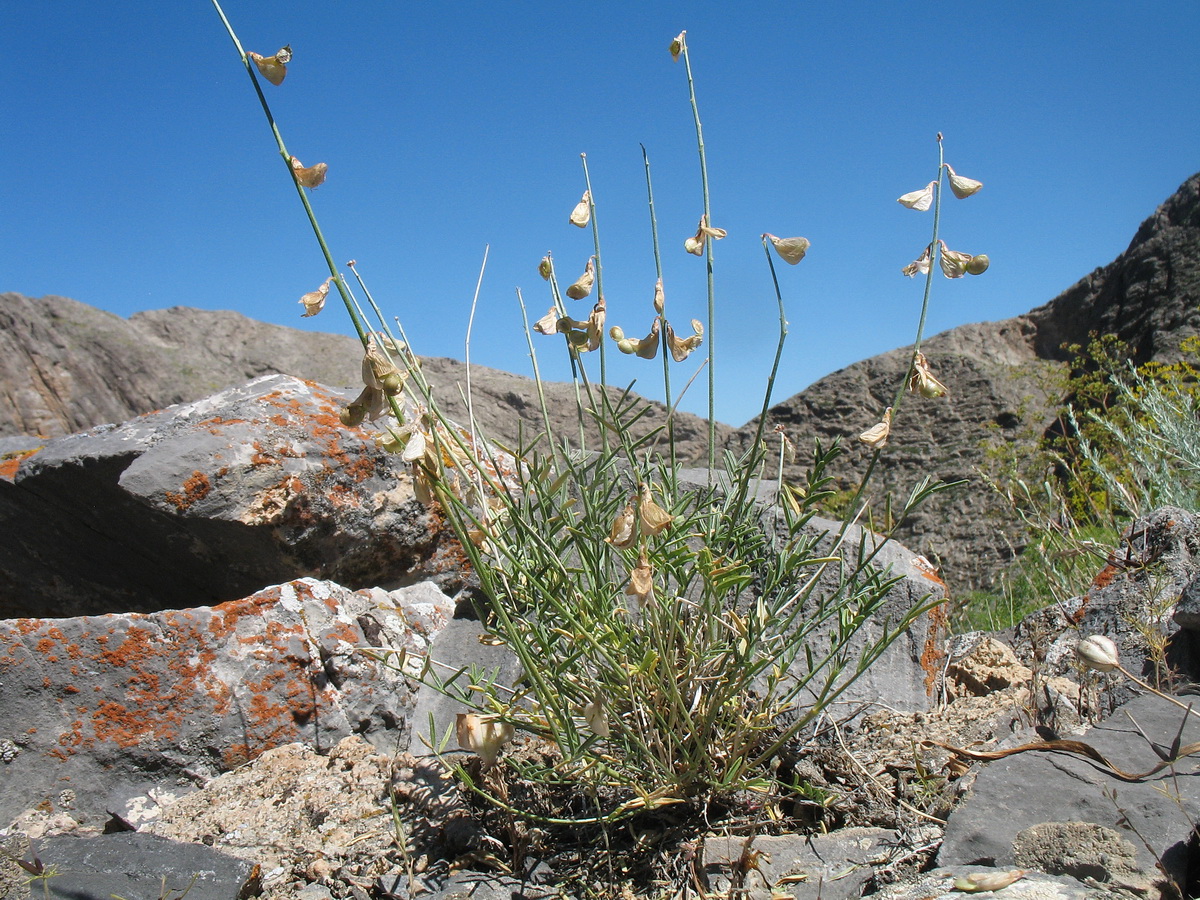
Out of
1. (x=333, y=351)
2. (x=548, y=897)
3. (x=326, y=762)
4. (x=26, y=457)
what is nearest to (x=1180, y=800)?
(x=548, y=897)

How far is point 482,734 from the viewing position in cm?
138

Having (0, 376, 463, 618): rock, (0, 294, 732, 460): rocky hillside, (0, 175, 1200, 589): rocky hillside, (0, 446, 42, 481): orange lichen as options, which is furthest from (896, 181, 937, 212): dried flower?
(0, 294, 732, 460): rocky hillside

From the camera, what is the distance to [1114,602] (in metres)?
2.23

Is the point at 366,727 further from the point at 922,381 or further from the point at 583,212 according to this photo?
the point at 922,381

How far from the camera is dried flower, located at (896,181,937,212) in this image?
1.44 m

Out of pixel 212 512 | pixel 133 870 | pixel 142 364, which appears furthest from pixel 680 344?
pixel 142 364

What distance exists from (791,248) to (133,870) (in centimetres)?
166

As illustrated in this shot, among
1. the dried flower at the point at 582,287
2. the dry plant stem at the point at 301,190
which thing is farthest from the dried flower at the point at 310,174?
the dried flower at the point at 582,287

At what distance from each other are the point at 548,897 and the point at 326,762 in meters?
0.84

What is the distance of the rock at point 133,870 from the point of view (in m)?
1.41

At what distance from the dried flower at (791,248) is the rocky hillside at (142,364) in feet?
16.8

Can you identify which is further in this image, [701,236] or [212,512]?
[212,512]

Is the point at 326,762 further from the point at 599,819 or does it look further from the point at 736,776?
the point at 736,776

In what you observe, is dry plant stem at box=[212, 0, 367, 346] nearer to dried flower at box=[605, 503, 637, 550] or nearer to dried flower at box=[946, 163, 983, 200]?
dried flower at box=[605, 503, 637, 550]
